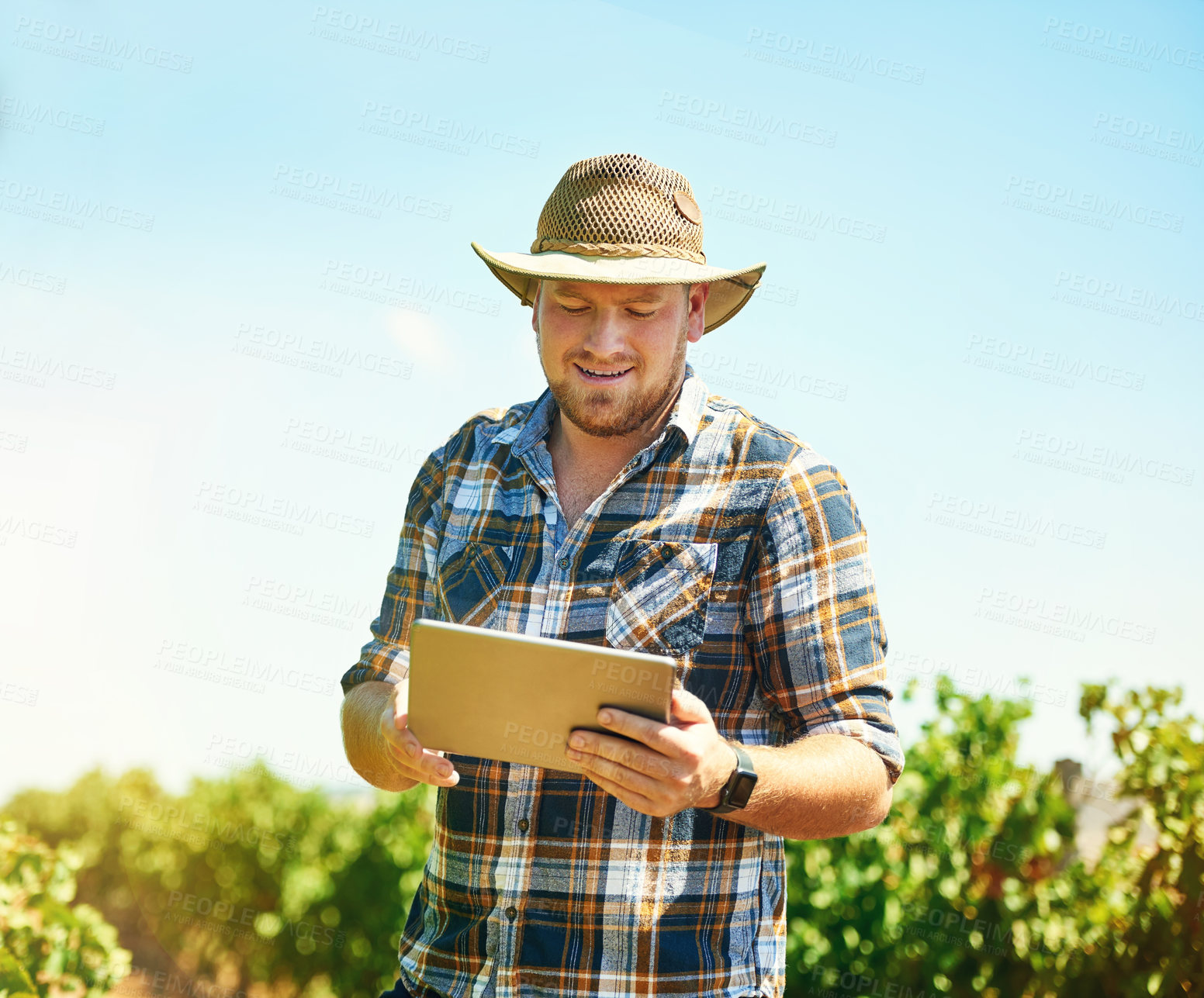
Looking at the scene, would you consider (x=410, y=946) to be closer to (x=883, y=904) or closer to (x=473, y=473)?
(x=473, y=473)

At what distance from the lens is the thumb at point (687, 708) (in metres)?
1.58

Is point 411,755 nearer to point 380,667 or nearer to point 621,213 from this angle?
point 380,667

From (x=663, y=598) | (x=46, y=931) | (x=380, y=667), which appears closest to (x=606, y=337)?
(x=663, y=598)

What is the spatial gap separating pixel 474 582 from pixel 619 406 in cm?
55

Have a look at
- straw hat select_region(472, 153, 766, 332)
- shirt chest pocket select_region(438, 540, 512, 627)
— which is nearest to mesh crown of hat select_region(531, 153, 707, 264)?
straw hat select_region(472, 153, 766, 332)

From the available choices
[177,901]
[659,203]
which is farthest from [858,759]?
[177,901]

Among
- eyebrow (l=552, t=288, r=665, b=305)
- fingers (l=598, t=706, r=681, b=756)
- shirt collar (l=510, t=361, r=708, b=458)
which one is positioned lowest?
fingers (l=598, t=706, r=681, b=756)

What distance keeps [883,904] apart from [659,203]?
10.7 feet

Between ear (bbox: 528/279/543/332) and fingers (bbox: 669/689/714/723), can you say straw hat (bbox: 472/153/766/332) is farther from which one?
fingers (bbox: 669/689/714/723)

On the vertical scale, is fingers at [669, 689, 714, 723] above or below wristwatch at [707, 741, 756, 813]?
above

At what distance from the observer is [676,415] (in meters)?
2.16

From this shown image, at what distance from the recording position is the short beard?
218 cm

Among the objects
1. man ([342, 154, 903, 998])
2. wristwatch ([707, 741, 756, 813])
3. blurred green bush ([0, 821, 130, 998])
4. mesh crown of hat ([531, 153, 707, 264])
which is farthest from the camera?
blurred green bush ([0, 821, 130, 998])

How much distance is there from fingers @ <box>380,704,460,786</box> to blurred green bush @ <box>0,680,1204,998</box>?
2.83m
